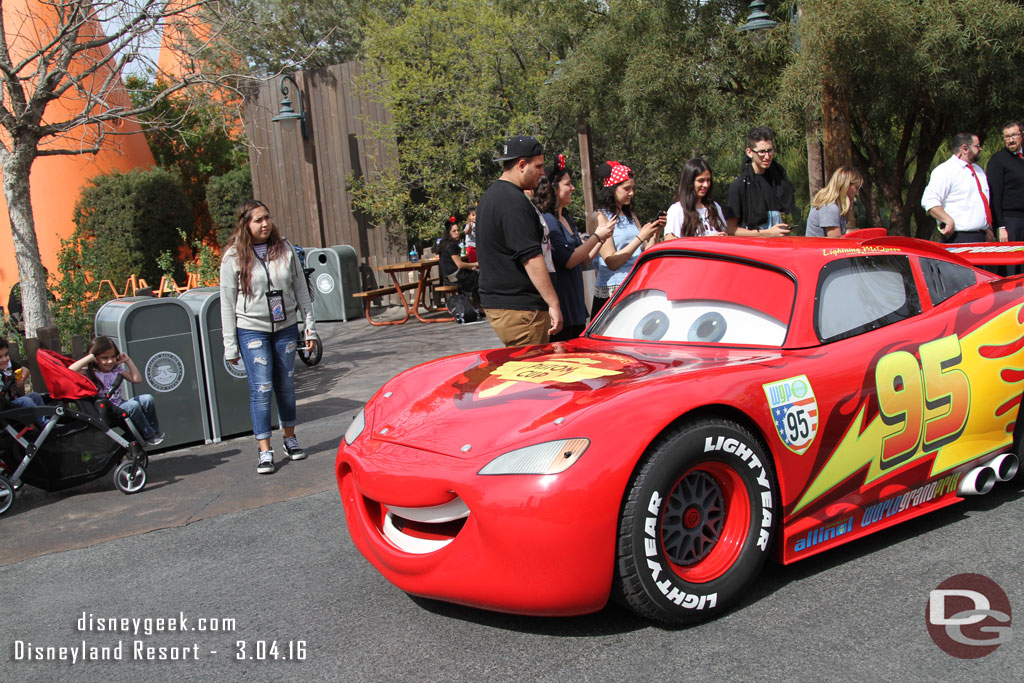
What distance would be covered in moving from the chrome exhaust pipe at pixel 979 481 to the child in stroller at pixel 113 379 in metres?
4.87

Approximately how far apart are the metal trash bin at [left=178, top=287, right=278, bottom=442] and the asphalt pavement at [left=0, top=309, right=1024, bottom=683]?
2016 millimetres

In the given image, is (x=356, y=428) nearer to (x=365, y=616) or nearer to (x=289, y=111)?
(x=365, y=616)

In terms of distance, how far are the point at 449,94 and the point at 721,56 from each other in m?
4.98

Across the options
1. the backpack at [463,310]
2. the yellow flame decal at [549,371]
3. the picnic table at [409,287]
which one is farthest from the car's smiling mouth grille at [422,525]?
the picnic table at [409,287]

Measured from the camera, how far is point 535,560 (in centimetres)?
315

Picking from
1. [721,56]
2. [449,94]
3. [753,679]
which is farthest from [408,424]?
[449,94]

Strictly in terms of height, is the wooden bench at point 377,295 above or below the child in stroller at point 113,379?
below

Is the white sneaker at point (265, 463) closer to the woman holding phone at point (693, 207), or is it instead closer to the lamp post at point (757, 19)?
the woman holding phone at point (693, 207)

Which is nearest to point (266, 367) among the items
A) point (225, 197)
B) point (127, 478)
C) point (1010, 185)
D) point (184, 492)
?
point (184, 492)

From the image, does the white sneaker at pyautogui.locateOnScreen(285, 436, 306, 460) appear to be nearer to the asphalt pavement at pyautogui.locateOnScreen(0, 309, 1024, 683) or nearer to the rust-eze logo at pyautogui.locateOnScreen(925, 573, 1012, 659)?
the asphalt pavement at pyautogui.locateOnScreen(0, 309, 1024, 683)

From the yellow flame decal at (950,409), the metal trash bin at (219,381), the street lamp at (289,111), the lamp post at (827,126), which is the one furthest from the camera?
the street lamp at (289,111)

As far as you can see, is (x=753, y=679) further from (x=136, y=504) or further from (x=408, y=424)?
(x=136, y=504)

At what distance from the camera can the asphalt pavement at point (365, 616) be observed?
3.14 m

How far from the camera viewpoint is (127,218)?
1995cm
